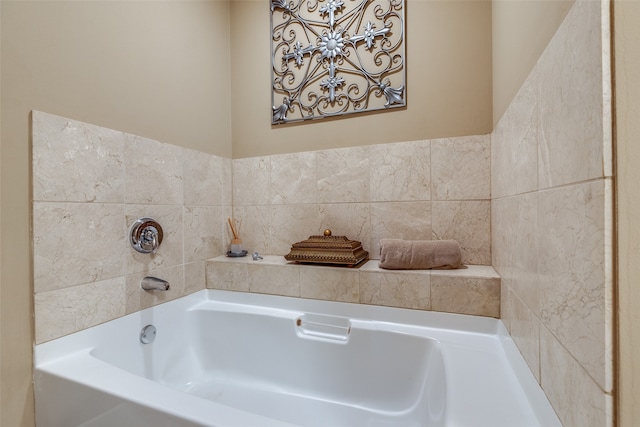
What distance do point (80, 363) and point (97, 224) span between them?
0.46m

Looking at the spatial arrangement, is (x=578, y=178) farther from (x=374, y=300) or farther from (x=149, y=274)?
(x=149, y=274)

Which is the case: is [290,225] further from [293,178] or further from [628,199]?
[628,199]

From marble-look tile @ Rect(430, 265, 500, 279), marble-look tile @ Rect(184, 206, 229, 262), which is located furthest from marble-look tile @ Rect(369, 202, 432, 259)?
marble-look tile @ Rect(184, 206, 229, 262)

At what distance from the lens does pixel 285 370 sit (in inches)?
46.6

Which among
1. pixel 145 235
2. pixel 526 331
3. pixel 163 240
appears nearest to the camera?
pixel 526 331

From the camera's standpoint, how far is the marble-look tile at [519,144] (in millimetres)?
625

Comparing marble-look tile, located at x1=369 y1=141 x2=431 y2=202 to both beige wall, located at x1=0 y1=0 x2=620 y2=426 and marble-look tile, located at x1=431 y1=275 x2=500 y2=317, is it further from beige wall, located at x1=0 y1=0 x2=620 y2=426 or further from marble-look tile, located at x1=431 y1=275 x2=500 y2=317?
marble-look tile, located at x1=431 y1=275 x2=500 y2=317

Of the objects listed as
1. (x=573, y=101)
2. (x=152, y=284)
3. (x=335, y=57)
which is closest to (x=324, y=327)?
(x=152, y=284)

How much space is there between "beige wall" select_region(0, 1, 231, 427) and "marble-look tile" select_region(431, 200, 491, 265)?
1.30 meters

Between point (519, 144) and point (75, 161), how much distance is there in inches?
55.5

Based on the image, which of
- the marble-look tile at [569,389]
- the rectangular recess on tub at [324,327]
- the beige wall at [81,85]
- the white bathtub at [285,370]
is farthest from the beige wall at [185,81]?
the rectangular recess on tub at [324,327]

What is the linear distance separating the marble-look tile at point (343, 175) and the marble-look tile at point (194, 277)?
73cm

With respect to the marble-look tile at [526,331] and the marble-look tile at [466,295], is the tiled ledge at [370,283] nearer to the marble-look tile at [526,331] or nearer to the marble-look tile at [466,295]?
the marble-look tile at [466,295]

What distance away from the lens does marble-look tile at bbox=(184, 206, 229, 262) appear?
4.44 feet
